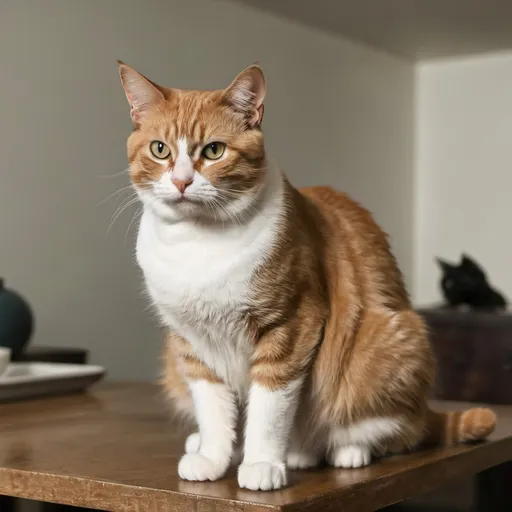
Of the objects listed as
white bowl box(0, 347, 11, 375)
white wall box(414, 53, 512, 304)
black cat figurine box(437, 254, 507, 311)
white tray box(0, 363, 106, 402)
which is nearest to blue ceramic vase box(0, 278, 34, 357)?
white tray box(0, 363, 106, 402)

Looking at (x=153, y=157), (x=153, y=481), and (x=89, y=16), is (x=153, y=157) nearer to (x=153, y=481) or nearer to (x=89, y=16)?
(x=153, y=481)

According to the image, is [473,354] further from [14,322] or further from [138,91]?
[138,91]

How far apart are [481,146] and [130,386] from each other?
2883 millimetres

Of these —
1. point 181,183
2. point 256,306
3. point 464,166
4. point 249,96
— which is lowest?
point 256,306

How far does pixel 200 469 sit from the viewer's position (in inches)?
42.3

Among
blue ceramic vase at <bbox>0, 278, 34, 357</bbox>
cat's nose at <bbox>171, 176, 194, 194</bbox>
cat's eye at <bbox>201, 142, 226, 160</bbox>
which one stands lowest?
blue ceramic vase at <bbox>0, 278, 34, 357</bbox>

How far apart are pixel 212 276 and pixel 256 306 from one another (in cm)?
6

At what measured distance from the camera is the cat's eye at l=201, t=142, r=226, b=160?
111 cm

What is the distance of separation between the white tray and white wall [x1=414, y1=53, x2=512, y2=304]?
2.86 meters

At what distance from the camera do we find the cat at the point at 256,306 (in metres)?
1.10

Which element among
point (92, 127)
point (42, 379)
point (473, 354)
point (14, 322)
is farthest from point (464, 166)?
point (42, 379)

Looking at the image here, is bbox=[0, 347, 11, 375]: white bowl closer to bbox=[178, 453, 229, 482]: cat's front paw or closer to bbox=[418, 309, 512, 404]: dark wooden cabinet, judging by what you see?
bbox=[178, 453, 229, 482]: cat's front paw

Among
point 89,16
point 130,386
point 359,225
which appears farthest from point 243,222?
point 89,16

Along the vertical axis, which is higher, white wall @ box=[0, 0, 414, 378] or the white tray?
white wall @ box=[0, 0, 414, 378]
